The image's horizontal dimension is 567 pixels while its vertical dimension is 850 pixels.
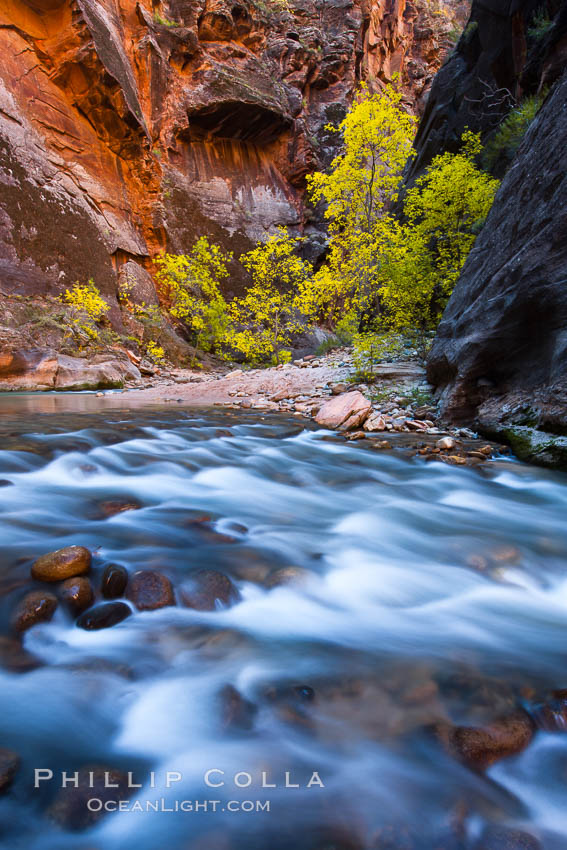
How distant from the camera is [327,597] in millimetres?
2025

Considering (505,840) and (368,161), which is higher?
→ (368,161)

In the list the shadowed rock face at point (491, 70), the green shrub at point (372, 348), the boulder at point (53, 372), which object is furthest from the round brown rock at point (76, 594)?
the shadowed rock face at point (491, 70)

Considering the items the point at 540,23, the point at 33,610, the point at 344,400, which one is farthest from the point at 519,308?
the point at 540,23

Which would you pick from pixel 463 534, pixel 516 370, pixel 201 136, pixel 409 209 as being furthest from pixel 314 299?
pixel 201 136

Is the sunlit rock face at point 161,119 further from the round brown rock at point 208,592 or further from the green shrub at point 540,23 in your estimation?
the green shrub at point 540,23

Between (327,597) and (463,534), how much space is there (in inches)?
48.9

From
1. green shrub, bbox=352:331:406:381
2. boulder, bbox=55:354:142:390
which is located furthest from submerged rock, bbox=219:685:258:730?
boulder, bbox=55:354:142:390

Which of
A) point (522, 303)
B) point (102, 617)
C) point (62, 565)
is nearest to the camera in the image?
point (102, 617)

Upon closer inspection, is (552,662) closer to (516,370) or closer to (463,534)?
(463,534)

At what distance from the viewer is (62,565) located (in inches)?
68.7

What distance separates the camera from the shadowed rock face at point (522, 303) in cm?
406

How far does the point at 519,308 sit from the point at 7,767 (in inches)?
205

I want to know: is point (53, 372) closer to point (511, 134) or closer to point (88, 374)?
point (88, 374)

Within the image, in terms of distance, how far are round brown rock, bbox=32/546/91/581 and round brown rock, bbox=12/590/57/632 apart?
12 centimetres
